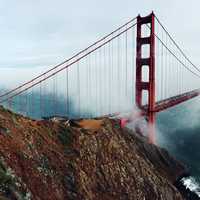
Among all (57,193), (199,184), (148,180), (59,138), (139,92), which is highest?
(139,92)

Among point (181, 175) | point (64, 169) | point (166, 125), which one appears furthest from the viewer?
point (166, 125)

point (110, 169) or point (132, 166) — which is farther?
point (132, 166)

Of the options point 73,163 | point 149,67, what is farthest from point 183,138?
point 73,163

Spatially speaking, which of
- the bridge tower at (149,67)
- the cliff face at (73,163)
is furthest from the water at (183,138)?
the cliff face at (73,163)

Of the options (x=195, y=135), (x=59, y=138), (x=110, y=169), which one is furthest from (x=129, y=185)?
(x=195, y=135)

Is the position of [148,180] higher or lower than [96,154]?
lower

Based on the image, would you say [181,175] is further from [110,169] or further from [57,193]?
[57,193]

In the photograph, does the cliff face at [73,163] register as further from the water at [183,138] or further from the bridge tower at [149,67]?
the water at [183,138]
